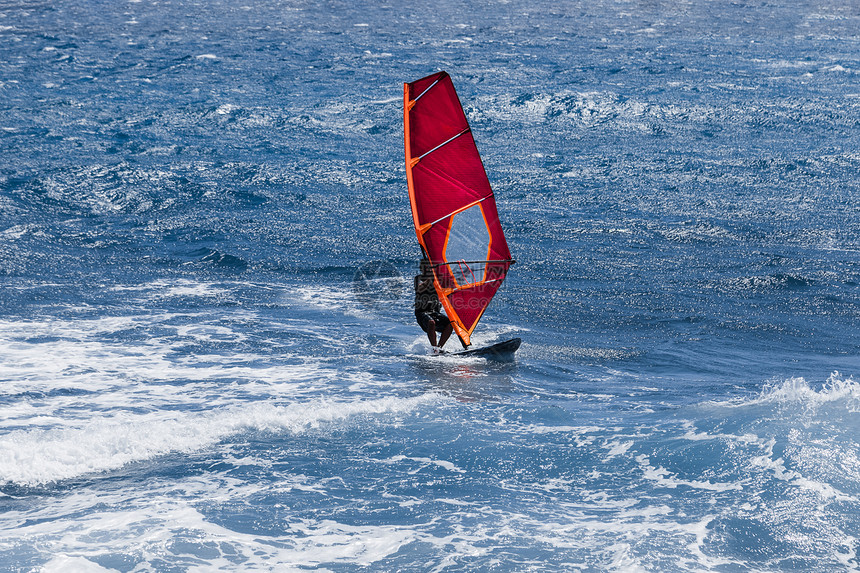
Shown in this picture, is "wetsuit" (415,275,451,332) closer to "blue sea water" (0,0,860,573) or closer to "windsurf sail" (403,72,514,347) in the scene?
"windsurf sail" (403,72,514,347)

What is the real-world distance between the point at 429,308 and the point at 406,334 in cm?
116

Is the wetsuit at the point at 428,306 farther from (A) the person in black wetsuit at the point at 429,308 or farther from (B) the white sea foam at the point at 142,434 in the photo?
(B) the white sea foam at the point at 142,434

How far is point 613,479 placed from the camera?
1051 centimetres

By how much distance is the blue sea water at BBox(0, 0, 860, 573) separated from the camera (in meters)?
9.45

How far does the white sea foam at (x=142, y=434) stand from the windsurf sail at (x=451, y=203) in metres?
2.44

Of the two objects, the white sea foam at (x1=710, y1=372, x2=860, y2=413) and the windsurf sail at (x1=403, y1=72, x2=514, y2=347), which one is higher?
the windsurf sail at (x1=403, y1=72, x2=514, y2=347)

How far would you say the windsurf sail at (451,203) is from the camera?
561 inches

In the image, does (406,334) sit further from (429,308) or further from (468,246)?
(468,246)

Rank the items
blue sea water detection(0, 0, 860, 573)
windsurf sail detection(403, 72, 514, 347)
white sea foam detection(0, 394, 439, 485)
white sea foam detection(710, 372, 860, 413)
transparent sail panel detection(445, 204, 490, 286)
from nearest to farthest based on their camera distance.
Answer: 1. blue sea water detection(0, 0, 860, 573)
2. white sea foam detection(0, 394, 439, 485)
3. white sea foam detection(710, 372, 860, 413)
4. windsurf sail detection(403, 72, 514, 347)
5. transparent sail panel detection(445, 204, 490, 286)

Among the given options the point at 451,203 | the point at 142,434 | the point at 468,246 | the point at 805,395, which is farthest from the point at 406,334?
the point at 805,395

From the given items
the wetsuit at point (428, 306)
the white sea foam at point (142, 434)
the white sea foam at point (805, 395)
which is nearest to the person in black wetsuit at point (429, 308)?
the wetsuit at point (428, 306)

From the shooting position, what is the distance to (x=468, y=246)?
574 inches

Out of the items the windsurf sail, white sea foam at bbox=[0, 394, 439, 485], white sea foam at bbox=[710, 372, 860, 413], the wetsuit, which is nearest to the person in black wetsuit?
the wetsuit

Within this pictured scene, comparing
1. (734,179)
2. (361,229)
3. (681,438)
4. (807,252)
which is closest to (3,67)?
(361,229)
